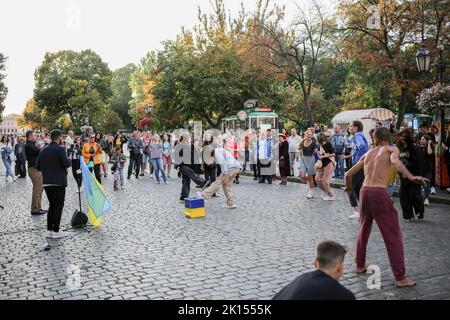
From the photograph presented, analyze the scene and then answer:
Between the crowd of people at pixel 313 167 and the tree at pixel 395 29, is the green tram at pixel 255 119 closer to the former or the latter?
the crowd of people at pixel 313 167

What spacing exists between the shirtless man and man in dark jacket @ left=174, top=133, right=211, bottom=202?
7061 mm

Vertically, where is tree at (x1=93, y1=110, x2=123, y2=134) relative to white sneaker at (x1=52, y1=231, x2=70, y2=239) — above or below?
above

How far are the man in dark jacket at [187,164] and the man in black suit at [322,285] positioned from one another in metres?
9.54

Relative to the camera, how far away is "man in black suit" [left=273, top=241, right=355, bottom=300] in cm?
284

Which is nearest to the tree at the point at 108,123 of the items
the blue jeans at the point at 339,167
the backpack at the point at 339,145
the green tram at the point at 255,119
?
the green tram at the point at 255,119

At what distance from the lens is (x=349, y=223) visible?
937 centimetres

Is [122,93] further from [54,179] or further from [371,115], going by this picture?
[54,179]

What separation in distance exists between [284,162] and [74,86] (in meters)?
59.9

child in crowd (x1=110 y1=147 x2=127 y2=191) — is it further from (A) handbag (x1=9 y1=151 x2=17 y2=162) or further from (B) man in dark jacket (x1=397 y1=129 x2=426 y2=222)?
(B) man in dark jacket (x1=397 y1=129 x2=426 y2=222)

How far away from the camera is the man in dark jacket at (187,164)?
12.7 metres

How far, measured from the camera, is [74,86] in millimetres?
70875

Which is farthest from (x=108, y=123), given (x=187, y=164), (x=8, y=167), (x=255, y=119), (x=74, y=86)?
(x=187, y=164)

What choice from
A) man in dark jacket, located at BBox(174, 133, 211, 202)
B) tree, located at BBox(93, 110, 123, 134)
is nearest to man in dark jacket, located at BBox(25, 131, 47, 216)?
man in dark jacket, located at BBox(174, 133, 211, 202)
